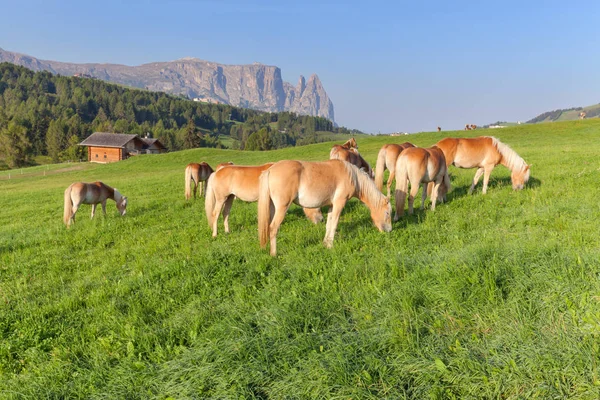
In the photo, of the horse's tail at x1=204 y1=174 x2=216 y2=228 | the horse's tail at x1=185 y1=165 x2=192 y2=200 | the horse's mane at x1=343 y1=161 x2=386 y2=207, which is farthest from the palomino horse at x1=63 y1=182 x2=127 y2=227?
the horse's mane at x1=343 y1=161 x2=386 y2=207

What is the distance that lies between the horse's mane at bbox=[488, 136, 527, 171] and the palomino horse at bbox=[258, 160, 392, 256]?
6.45m

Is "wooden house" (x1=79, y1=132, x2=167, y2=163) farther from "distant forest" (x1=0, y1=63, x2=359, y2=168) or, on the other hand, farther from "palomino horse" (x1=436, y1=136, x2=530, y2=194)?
"palomino horse" (x1=436, y1=136, x2=530, y2=194)

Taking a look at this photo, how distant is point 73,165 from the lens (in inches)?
2361

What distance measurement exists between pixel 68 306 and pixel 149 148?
97814 millimetres

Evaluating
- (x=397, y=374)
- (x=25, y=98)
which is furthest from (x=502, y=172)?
(x=25, y=98)

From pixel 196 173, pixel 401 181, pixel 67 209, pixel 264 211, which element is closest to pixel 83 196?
pixel 67 209

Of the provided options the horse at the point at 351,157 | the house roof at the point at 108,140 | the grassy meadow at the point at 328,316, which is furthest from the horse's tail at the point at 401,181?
the house roof at the point at 108,140

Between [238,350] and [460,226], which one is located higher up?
[460,226]

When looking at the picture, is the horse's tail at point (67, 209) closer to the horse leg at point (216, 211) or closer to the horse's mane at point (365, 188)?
the horse leg at point (216, 211)

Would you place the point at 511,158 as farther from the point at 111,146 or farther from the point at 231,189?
the point at 111,146

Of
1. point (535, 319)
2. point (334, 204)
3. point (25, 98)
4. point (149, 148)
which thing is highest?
point (25, 98)

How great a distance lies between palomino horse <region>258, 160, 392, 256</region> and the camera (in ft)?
22.7

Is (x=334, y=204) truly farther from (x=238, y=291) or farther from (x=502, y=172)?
(x=502, y=172)

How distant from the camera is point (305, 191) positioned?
7.00 metres
